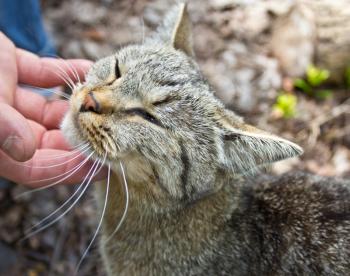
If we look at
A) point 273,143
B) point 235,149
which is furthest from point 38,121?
point 273,143

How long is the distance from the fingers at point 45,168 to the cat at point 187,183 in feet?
0.58

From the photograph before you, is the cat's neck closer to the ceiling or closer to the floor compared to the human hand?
closer to the floor

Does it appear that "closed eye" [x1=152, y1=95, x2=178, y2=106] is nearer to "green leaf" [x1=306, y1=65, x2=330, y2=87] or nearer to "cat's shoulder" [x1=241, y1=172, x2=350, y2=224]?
"cat's shoulder" [x1=241, y1=172, x2=350, y2=224]

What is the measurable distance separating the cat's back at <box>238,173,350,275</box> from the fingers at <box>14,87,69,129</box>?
4.43 ft

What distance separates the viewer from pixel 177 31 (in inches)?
128

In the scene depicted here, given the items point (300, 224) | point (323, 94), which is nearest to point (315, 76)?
point (323, 94)

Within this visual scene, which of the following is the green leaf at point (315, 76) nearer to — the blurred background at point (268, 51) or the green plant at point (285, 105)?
the blurred background at point (268, 51)

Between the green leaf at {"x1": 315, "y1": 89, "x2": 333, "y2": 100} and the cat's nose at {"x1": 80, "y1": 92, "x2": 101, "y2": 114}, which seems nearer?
the cat's nose at {"x1": 80, "y1": 92, "x2": 101, "y2": 114}

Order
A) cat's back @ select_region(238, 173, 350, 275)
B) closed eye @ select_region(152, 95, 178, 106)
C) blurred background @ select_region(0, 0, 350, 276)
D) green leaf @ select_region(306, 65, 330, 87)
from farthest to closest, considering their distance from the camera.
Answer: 1. green leaf @ select_region(306, 65, 330, 87)
2. blurred background @ select_region(0, 0, 350, 276)
3. cat's back @ select_region(238, 173, 350, 275)
4. closed eye @ select_region(152, 95, 178, 106)

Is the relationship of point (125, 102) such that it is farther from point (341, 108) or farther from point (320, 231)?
point (341, 108)

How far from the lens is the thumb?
7.38 feet

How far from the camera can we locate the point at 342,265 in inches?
113

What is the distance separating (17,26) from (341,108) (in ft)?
10.7

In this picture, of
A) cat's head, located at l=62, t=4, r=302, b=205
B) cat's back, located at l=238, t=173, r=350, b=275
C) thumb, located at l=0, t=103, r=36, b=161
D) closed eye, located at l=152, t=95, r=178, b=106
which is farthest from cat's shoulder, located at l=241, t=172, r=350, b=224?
thumb, located at l=0, t=103, r=36, b=161
